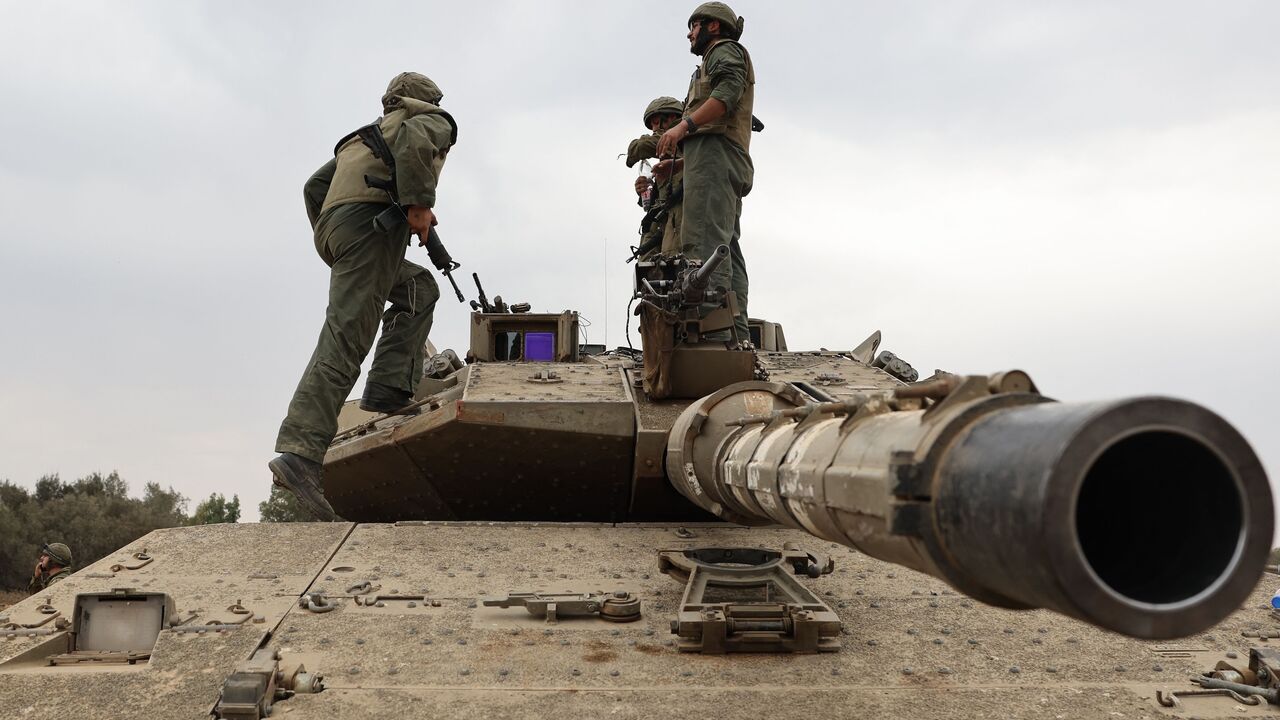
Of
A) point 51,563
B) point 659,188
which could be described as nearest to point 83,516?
point 51,563

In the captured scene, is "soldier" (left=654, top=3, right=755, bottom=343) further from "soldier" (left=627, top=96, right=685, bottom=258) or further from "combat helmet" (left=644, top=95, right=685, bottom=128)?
"combat helmet" (left=644, top=95, right=685, bottom=128)

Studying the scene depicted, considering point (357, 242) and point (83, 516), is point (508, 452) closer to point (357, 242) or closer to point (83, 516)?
point (357, 242)

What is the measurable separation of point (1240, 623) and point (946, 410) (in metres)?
2.91

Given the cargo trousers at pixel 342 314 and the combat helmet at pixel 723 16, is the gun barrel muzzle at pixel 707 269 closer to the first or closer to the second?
the cargo trousers at pixel 342 314

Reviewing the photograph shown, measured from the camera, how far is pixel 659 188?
32.7ft

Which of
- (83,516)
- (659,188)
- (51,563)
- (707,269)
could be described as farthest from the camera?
(83,516)

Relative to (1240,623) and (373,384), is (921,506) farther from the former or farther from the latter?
(373,384)

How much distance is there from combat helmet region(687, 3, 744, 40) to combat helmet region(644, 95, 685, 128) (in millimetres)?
3863

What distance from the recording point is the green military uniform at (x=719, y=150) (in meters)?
6.48

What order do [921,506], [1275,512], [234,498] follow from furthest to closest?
[234,498] → [921,506] → [1275,512]

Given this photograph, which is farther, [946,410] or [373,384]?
[373,384]

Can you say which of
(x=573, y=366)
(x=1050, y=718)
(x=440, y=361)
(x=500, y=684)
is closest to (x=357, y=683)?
(x=500, y=684)

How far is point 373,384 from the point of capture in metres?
6.66

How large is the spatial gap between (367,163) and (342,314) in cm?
88
